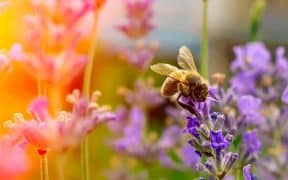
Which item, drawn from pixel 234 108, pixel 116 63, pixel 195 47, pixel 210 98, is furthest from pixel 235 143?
pixel 195 47

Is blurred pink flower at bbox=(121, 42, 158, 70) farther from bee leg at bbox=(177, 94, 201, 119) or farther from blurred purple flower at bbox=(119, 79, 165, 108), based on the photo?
bee leg at bbox=(177, 94, 201, 119)

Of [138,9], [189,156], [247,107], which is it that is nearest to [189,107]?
[247,107]

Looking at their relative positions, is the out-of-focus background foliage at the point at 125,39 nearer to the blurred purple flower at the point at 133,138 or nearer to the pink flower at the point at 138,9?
the blurred purple flower at the point at 133,138

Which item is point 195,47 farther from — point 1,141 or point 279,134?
point 1,141

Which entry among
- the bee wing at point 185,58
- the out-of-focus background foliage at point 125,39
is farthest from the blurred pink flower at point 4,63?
the bee wing at point 185,58

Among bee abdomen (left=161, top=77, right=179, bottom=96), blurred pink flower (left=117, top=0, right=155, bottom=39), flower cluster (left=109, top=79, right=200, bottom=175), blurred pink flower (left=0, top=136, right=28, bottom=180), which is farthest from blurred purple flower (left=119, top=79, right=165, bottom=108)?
blurred pink flower (left=0, top=136, right=28, bottom=180)
